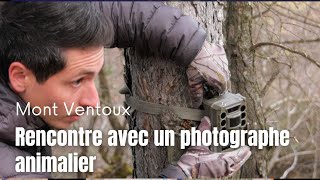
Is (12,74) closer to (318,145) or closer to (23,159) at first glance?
(23,159)

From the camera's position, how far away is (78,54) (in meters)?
2.08

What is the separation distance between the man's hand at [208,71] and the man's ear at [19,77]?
61cm

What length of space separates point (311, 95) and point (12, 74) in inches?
91.7

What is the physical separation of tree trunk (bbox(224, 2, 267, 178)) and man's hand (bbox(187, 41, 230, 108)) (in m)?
0.91

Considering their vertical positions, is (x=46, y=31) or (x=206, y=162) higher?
(x=46, y=31)

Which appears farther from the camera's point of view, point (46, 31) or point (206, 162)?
point (206, 162)

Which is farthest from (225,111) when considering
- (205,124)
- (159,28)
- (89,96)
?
(89,96)

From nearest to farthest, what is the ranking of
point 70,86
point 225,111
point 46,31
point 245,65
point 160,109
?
point 46,31, point 70,86, point 225,111, point 160,109, point 245,65

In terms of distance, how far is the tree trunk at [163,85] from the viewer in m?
2.31

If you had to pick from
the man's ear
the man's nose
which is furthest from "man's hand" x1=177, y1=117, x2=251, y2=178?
the man's ear

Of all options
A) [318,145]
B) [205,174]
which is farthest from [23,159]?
[318,145]

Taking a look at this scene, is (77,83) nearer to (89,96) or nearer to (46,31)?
(89,96)

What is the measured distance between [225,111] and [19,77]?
791 mm

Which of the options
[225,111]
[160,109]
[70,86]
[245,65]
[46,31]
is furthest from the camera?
[245,65]
